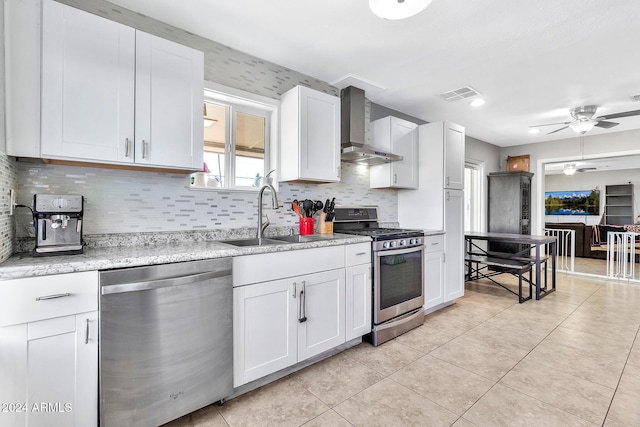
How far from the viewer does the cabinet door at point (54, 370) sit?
1.27 m

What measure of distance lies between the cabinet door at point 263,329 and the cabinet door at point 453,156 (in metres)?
2.53

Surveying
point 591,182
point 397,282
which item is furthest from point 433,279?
point 591,182

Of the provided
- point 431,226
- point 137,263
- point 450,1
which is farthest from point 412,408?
point 450,1

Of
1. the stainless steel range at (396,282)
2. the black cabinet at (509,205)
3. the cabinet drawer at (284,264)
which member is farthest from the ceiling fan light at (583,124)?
the cabinet drawer at (284,264)

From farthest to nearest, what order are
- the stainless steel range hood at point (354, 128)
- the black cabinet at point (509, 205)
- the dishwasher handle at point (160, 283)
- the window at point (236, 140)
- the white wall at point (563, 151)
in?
the black cabinet at point (509, 205) < the white wall at point (563, 151) < the stainless steel range hood at point (354, 128) < the window at point (236, 140) < the dishwasher handle at point (160, 283)

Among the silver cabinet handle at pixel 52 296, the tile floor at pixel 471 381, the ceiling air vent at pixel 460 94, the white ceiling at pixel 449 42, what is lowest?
the tile floor at pixel 471 381

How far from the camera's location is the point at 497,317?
3.39m

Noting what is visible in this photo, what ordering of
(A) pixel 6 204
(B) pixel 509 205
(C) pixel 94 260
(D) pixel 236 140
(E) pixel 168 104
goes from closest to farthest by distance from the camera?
(C) pixel 94 260
(A) pixel 6 204
(E) pixel 168 104
(D) pixel 236 140
(B) pixel 509 205

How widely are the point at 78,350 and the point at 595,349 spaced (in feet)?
12.1

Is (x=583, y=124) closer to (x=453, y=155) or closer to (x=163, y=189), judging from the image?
(x=453, y=155)

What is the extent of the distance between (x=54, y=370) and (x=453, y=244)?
12.2 feet

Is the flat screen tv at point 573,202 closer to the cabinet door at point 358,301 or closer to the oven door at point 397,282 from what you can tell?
the oven door at point 397,282

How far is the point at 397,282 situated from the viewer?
292cm

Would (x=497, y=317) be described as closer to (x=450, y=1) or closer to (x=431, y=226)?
(x=431, y=226)
